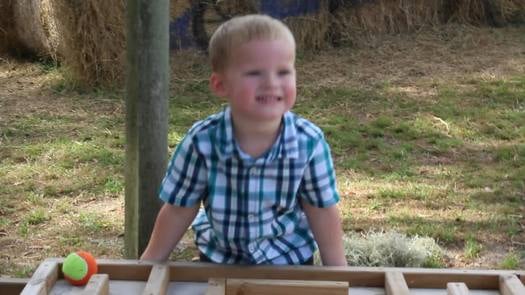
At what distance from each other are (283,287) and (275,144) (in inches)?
16.2

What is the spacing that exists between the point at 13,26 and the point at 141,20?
261 inches

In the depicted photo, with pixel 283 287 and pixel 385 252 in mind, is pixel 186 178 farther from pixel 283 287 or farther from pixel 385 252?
pixel 385 252

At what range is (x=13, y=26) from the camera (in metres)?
9.01

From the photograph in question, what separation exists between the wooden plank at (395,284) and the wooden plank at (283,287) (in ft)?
0.43

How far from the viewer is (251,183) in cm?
239

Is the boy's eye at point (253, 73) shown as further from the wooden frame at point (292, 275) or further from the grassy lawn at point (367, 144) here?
the grassy lawn at point (367, 144)

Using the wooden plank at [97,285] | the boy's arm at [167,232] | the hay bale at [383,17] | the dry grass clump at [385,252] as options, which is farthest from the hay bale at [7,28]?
the wooden plank at [97,285]

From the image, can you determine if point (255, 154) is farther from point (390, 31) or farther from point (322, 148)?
point (390, 31)

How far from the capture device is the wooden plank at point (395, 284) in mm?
2199

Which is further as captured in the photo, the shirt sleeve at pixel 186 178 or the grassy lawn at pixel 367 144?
the grassy lawn at pixel 367 144

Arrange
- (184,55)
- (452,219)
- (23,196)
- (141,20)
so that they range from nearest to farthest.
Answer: (141,20) < (452,219) < (23,196) < (184,55)

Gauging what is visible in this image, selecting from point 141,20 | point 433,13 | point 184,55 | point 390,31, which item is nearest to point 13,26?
point 184,55

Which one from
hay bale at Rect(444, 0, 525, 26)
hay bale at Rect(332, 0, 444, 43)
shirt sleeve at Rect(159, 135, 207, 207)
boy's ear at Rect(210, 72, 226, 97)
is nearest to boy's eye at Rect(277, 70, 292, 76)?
boy's ear at Rect(210, 72, 226, 97)

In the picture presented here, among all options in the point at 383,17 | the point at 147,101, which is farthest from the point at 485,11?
the point at 147,101
